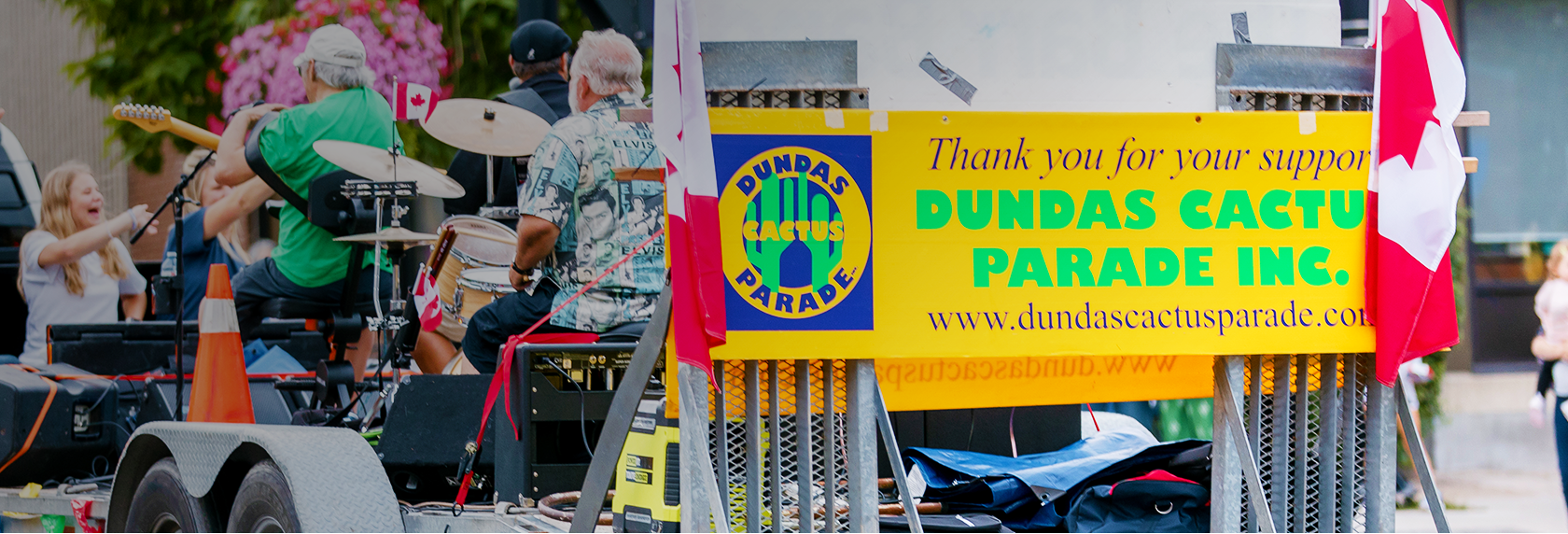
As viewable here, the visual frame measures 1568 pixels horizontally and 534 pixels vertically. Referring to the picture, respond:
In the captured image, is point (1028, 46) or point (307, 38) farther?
point (307, 38)

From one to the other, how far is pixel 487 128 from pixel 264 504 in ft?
9.60

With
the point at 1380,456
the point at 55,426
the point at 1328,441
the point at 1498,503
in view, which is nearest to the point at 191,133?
the point at 55,426

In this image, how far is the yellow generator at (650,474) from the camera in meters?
3.24

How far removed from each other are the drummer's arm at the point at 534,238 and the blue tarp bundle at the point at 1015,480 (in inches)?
54.1

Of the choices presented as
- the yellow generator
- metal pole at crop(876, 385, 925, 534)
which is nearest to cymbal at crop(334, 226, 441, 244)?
the yellow generator

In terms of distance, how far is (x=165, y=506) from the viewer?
4090 mm

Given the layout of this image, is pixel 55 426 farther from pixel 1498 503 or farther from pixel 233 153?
pixel 1498 503

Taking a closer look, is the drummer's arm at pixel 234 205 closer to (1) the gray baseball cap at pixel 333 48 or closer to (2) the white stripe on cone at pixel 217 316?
(1) the gray baseball cap at pixel 333 48

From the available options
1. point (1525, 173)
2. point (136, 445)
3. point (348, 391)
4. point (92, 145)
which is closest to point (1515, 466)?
point (1525, 173)

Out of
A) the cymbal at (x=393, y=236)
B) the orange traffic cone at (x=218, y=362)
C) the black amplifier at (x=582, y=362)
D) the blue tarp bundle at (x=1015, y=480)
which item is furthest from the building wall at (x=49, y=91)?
the blue tarp bundle at (x=1015, y=480)

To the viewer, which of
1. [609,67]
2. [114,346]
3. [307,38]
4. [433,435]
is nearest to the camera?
[433,435]

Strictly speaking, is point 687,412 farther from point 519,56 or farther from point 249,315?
point 249,315

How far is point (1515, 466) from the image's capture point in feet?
31.6

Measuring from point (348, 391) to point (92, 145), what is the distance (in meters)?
8.72
